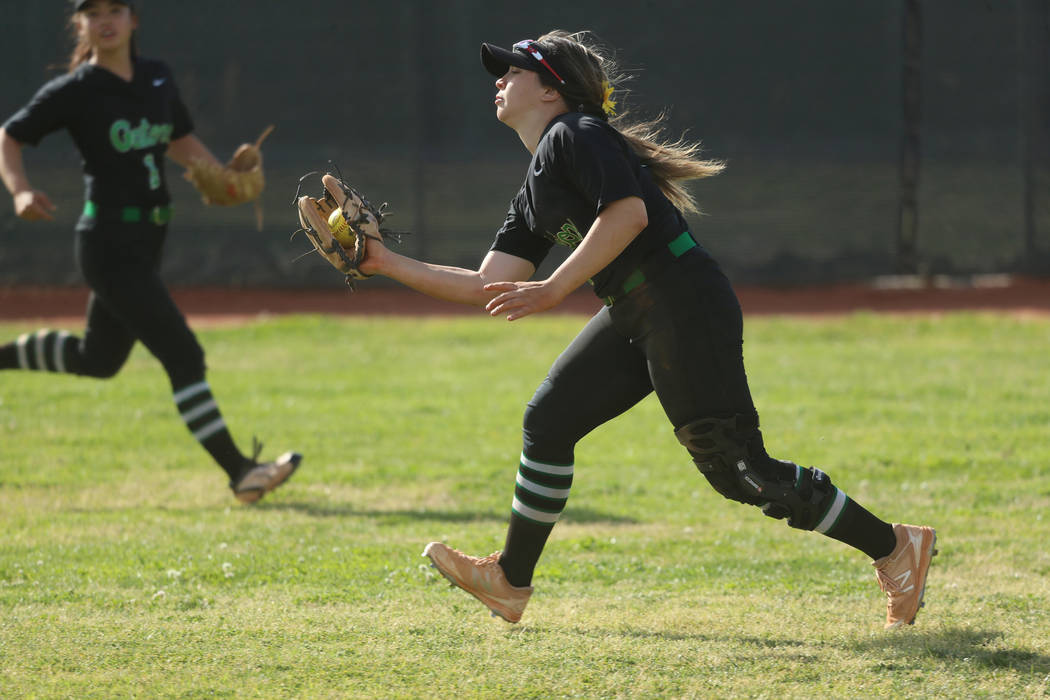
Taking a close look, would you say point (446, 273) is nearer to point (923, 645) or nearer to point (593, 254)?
point (593, 254)

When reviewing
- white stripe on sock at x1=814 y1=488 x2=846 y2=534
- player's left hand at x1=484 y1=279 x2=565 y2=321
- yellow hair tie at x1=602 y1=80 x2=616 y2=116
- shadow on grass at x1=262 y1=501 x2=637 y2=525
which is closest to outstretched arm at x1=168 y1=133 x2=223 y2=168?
shadow on grass at x1=262 y1=501 x2=637 y2=525

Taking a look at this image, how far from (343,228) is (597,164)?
80 centimetres

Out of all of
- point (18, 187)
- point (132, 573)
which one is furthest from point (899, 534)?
point (18, 187)

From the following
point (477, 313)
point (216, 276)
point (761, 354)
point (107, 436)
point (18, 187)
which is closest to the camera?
point (18, 187)

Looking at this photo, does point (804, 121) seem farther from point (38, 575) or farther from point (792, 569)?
point (38, 575)

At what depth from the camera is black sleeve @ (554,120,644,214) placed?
3771 millimetres

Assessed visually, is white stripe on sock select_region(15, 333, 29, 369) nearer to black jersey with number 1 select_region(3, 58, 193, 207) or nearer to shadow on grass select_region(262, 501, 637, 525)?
black jersey with number 1 select_region(3, 58, 193, 207)

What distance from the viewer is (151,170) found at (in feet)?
21.2

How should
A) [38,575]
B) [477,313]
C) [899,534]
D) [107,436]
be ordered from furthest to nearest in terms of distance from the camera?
1. [477,313]
2. [107,436]
3. [38,575]
4. [899,534]

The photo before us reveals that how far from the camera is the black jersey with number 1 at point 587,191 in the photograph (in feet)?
12.5

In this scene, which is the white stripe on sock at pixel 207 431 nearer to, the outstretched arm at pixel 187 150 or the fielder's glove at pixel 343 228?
the outstretched arm at pixel 187 150

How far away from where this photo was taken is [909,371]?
404 inches

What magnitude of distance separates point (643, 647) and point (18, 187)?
3.89 metres

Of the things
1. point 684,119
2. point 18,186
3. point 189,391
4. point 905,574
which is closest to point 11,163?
point 18,186
